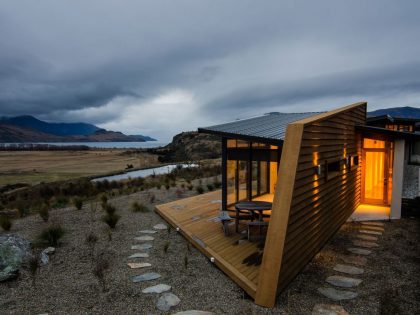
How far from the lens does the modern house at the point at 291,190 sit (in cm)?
380

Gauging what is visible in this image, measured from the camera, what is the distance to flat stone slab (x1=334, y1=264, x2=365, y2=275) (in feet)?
15.5

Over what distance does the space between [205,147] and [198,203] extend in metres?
35.2

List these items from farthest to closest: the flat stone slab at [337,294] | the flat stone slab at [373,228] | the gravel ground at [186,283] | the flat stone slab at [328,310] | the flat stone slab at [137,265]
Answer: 1. the flat stone slab at [373,228]
2. the flat stone slab at [137,265]
3. the flat stone slab at [337,294]
4. the gravel ground at [186,283]
5. the flat stone slab at [328,310]

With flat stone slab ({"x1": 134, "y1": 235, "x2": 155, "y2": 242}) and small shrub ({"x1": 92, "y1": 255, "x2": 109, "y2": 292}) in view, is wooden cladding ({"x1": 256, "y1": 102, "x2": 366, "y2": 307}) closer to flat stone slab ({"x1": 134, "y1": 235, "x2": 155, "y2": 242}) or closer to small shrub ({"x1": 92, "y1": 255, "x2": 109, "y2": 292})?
small shrub ({"x1": 92, "y1": 255, "x2": 109, "y2": 292})

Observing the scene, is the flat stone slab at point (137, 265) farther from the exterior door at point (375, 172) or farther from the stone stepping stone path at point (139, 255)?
the exterior door at point (375, 172)

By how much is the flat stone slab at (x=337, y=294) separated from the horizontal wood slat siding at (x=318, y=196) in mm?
488

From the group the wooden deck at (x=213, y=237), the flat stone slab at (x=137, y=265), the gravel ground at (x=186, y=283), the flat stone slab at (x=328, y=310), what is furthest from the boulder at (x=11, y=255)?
the flat stone slab at (x=328, y=310)

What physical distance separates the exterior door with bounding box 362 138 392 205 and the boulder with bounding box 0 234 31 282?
9.61m

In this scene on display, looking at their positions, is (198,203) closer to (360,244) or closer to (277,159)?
(277,159)

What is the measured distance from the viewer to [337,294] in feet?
13.3

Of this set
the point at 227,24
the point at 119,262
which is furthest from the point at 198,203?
the point at 227,24

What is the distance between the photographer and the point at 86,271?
16.0 feet

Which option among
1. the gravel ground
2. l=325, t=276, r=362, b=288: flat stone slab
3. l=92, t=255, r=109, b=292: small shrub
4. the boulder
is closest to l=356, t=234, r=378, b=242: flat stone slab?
the gravel ground

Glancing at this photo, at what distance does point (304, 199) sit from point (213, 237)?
8.26 feet
